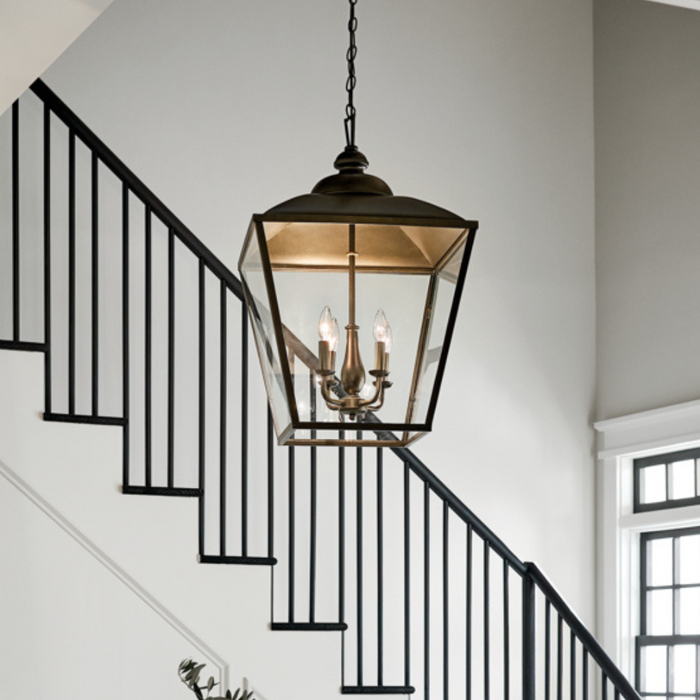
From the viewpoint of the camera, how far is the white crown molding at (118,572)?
12.5 ft

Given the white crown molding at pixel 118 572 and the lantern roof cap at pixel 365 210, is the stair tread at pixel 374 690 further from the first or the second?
the lantern roof cap at pixel 365 210

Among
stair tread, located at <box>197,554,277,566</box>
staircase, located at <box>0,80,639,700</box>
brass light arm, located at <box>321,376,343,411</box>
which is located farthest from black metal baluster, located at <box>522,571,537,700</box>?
brass light arm, located at <box>321,376,343,411</box>

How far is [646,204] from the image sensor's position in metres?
6.64

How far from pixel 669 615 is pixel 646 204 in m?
2.39

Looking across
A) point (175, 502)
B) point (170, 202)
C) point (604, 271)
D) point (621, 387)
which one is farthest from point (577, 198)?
point (175, 502)

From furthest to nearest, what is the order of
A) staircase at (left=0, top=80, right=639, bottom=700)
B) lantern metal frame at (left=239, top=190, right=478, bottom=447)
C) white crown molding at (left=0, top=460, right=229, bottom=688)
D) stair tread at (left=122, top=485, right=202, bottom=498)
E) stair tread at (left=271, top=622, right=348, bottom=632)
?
staircase at (left=0, top=80, right=639, bottom=700) < stair tread at (left=271, top=622, right=348, bottom=632) < stair tread at (left=122, top=485, right=202, bottom=498) < white crown molding at (left=0, top=460, right=229, bottom=688) < lantern metal frame at (left=239, top=190, right=478, bottom=447)

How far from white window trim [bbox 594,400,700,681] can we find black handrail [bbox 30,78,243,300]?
3.05 meters

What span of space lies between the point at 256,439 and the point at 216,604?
5.87ft

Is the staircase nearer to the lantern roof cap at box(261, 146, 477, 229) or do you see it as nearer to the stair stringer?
the stair stringer

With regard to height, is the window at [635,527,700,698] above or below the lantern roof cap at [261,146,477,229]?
below

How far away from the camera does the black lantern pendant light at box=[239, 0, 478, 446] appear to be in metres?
1.94

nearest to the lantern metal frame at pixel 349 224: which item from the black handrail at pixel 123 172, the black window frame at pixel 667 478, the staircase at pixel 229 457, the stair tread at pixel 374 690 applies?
the black handrail at pixel 123 172

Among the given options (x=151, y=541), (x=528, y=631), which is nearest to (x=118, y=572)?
(x=151, y=541)

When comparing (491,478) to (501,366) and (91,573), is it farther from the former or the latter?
(91,573)
